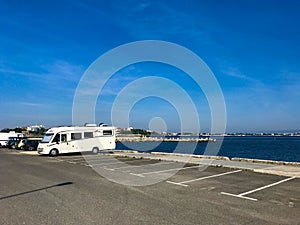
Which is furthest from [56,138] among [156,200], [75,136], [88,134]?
[156,200]

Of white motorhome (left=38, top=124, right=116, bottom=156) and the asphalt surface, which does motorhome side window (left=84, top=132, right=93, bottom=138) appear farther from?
the asphalt surface

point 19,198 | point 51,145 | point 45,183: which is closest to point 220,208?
point 19,198

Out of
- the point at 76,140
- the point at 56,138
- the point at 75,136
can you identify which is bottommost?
the point at 76,140

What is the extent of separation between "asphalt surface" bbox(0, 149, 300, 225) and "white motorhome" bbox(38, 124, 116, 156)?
45.5 feet

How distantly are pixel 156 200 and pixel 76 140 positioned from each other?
19.4 meters

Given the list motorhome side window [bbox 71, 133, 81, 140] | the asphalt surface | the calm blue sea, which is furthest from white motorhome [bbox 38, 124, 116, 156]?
the calm blue sea

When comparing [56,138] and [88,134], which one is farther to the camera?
[88,134]

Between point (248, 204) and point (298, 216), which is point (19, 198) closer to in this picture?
point (248, 204)

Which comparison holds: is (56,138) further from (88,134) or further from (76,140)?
(88,134)

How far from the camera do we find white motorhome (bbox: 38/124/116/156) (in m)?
25.5

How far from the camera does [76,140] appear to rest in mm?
25938

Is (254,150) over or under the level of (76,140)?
under

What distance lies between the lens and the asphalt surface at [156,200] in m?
6.14

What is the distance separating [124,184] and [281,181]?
569 cm
